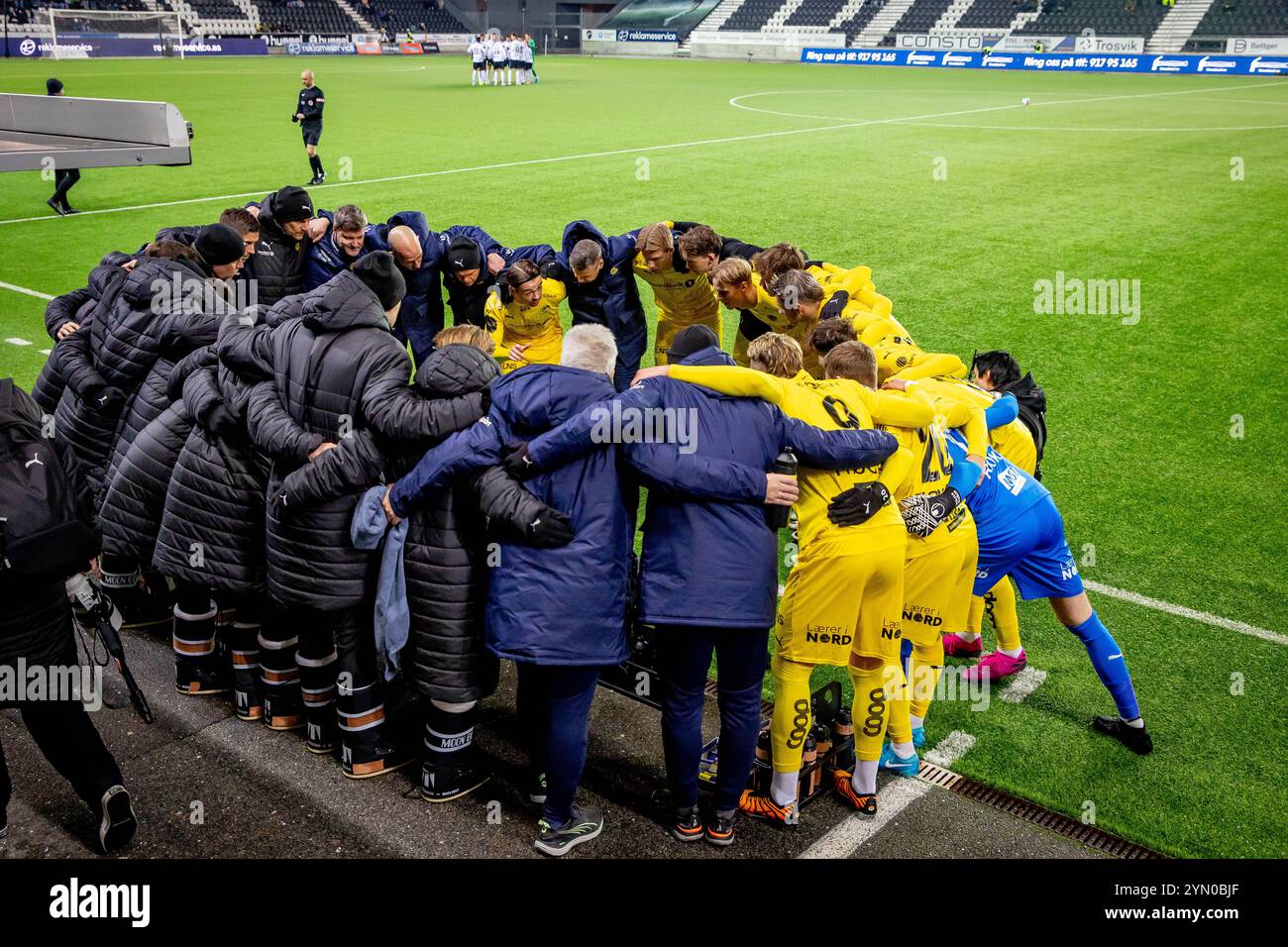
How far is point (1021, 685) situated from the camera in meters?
5.59

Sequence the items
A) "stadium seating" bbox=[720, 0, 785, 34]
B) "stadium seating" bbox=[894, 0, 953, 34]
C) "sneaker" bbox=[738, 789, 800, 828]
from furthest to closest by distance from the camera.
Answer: "stadium seating" bbox=[720, 0, 785, 34]
"stadium seating" bbox=[894, 0, 953, 34]
"sneaker" bbox=[738, 789, 800, 828]

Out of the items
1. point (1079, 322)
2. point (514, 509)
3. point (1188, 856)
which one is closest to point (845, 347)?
point (514, 509)

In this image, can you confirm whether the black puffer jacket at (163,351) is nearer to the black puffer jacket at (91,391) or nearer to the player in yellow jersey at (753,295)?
the black puffer jacket at (91,391)

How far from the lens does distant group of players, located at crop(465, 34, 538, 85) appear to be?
39531 mm

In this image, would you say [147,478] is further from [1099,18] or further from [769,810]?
[1099,18]

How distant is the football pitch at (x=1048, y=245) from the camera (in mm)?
5285

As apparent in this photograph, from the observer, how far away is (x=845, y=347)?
15.3 feet

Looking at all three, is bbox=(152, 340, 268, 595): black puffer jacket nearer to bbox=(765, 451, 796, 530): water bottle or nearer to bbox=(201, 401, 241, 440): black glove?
bbox=(201, 401, 241, 440): black glove

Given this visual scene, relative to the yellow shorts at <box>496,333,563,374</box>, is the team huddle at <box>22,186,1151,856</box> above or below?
below

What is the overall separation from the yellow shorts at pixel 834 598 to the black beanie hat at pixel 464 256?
4100 millimetres

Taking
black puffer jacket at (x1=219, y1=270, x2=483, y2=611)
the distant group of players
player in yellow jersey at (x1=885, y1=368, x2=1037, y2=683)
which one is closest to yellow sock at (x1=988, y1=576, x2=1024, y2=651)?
player in yellow jersey at (x1=885, y1=368, x2=1037, y2=683)

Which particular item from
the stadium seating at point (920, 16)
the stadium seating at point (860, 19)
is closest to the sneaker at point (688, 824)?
the stadium seating at point (920, 16)

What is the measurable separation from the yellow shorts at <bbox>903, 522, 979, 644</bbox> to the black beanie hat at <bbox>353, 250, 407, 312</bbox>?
2.49m
